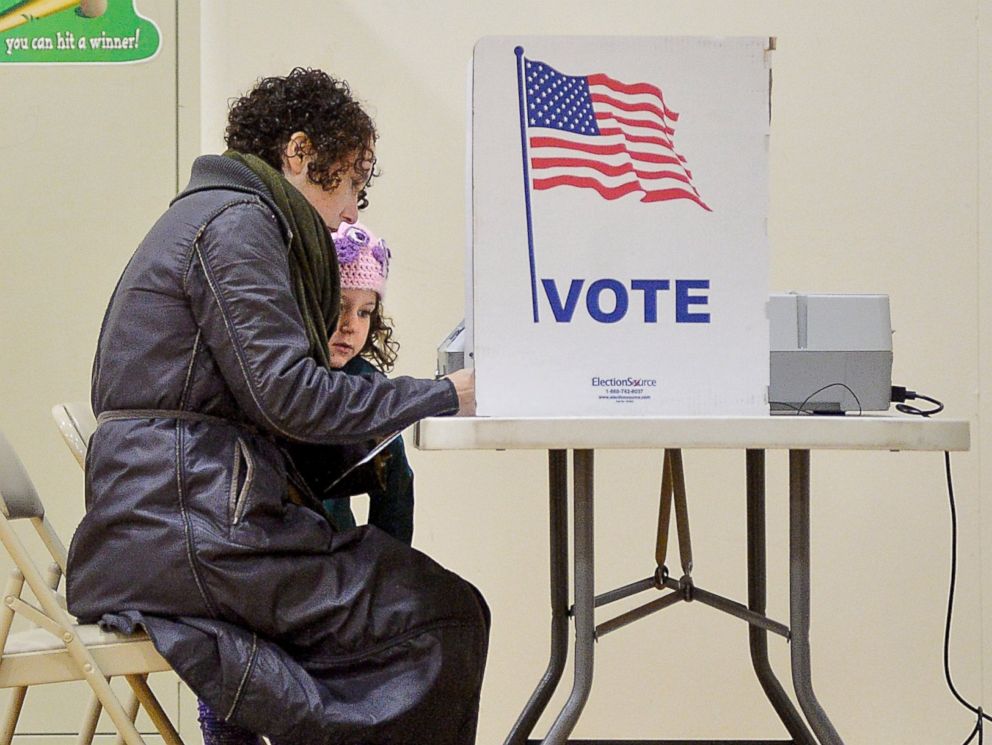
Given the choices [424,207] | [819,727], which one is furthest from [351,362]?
[819,727]

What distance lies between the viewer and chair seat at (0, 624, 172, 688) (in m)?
1.33

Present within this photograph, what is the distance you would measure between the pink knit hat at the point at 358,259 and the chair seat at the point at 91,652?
34.8 inches

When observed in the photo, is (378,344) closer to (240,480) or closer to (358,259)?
(358,259)

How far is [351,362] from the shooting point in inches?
84.9

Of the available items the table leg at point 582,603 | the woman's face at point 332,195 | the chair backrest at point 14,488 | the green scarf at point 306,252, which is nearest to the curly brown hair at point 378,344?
the woman's face at point 332,195

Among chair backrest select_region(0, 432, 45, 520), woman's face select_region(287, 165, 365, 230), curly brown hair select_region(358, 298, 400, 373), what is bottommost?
chair backrest select_region(0, 432, 45, 520)

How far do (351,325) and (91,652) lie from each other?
35.9 inches

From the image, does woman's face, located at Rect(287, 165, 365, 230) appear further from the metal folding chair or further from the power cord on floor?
the power cord on floor

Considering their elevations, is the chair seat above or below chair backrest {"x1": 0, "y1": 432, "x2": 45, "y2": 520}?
below

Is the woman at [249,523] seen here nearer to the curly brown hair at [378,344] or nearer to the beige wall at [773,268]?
the curly brown hair at [378,344]

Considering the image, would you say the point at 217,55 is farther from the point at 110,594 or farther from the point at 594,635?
the point at 594,635

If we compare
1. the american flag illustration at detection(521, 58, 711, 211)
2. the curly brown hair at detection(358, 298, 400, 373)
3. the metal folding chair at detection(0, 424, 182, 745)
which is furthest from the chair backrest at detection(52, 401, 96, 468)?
the american flag illustration at detection(521, 58, 711, 211)

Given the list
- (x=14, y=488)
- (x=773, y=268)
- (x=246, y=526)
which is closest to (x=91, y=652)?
(x=246, y=526)

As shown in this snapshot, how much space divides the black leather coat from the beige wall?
1267 mm
